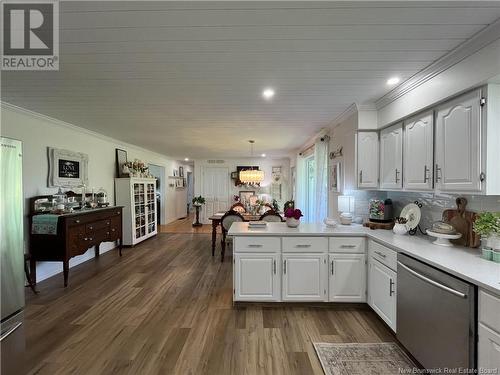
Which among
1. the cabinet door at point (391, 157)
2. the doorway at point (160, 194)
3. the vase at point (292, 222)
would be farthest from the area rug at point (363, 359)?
the doorway at point (160, 194)

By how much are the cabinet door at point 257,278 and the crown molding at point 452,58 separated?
217 cm

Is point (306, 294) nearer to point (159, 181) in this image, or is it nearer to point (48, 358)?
point (48, 358)

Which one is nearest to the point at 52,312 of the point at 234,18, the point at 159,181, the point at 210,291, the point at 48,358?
the point at 48,358

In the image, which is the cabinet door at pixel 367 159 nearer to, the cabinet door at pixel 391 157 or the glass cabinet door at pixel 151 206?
the cabinet door at pixel 391 157

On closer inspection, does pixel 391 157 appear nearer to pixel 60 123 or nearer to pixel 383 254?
Result: pixel 383 254

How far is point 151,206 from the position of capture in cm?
643

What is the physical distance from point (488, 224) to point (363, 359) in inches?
53.2

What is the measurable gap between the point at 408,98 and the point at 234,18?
1927 millimetres

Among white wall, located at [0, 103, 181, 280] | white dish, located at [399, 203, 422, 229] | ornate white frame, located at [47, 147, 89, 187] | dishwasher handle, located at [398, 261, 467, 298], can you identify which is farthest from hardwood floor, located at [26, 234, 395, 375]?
ornate white frame, located at [47, 147, 89, 187]

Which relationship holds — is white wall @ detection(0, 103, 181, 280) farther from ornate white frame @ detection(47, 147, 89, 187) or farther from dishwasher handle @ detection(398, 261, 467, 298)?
dishwasher handle @ detection(398, 261, 467, 298)

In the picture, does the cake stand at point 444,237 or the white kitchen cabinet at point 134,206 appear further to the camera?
the white kitchen cabinet at point 134,206

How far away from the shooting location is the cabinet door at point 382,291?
2141mm

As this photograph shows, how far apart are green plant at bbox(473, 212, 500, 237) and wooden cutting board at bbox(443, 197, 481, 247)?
0.35 metres

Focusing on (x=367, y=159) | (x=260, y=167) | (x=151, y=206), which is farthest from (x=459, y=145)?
(x=260, y=167)
